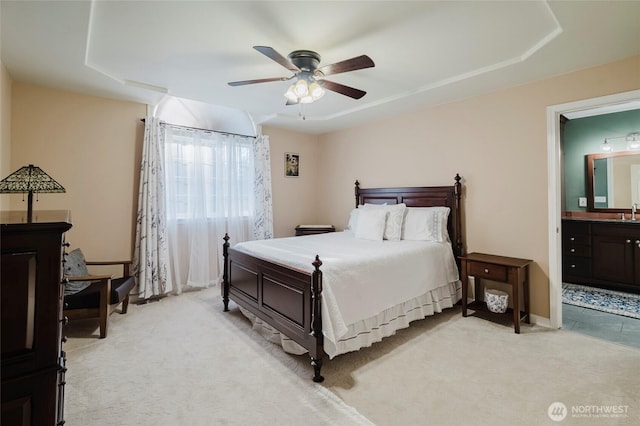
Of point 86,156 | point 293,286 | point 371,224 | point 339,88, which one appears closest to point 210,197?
point 86,156

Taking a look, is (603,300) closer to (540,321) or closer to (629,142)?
(540,321)

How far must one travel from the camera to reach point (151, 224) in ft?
12.3

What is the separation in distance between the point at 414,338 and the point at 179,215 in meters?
3.40

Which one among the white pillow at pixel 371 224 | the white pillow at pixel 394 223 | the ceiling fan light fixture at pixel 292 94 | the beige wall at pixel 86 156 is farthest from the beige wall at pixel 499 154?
the beige wall at pixel 86 156

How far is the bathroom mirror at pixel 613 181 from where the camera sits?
419 centimetres

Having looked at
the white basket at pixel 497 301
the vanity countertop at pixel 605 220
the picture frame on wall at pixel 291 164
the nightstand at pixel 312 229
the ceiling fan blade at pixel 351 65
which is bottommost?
the white basket at pixel 497 301

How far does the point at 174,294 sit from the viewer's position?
4008mm

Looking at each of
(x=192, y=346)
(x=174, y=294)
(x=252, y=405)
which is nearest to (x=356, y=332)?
(x=252, y=405)

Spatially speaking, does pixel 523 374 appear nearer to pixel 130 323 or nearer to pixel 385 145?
pixel 385 145

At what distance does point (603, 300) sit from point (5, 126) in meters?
7.03

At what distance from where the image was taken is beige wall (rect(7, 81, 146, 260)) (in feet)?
10.4

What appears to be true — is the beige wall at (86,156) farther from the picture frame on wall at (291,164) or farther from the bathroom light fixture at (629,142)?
the bathroom light fixture at (629,142)

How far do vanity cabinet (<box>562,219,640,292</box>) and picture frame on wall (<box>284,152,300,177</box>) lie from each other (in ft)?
14.2

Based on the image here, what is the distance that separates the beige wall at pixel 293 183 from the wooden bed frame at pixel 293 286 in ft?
6.16
